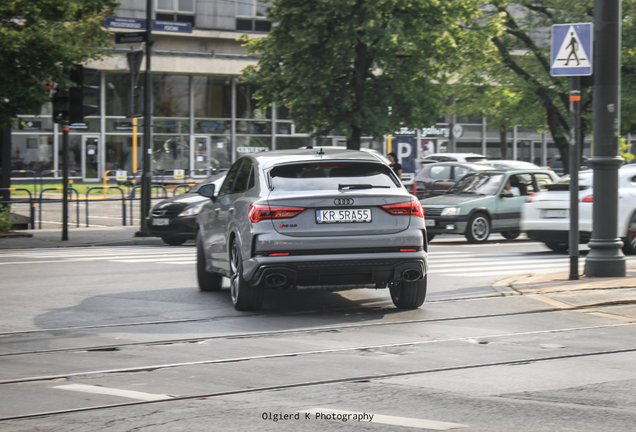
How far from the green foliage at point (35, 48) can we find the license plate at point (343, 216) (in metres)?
11.6

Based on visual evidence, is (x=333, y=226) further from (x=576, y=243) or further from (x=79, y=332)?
(x=576, y=243)

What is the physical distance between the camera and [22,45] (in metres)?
18.1

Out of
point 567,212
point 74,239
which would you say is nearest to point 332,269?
point 567,212

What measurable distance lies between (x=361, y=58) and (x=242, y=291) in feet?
53.7

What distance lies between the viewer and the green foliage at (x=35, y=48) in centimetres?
1820

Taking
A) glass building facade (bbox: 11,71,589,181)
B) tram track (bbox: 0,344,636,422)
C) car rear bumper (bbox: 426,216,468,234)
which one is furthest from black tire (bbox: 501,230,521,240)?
glass building facade (bbox: 11,71,589,181)

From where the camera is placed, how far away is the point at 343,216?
28.1ft

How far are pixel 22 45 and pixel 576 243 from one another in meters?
12.0

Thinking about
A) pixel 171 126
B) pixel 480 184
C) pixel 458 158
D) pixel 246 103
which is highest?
pixel 246 103

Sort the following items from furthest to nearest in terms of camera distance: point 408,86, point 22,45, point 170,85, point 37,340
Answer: point 170,85 < point 408,86 < point 22,45 < point 37,340

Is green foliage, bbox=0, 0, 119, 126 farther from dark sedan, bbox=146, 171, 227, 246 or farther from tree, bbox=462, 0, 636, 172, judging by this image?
tree, bbox=462, 0, 636, 172

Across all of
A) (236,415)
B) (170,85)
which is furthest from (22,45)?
(170,85)

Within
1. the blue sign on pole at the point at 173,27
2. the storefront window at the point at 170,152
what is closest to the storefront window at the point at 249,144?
the storefront window at the point at 170,152

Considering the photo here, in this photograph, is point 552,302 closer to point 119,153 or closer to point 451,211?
point 451,211
